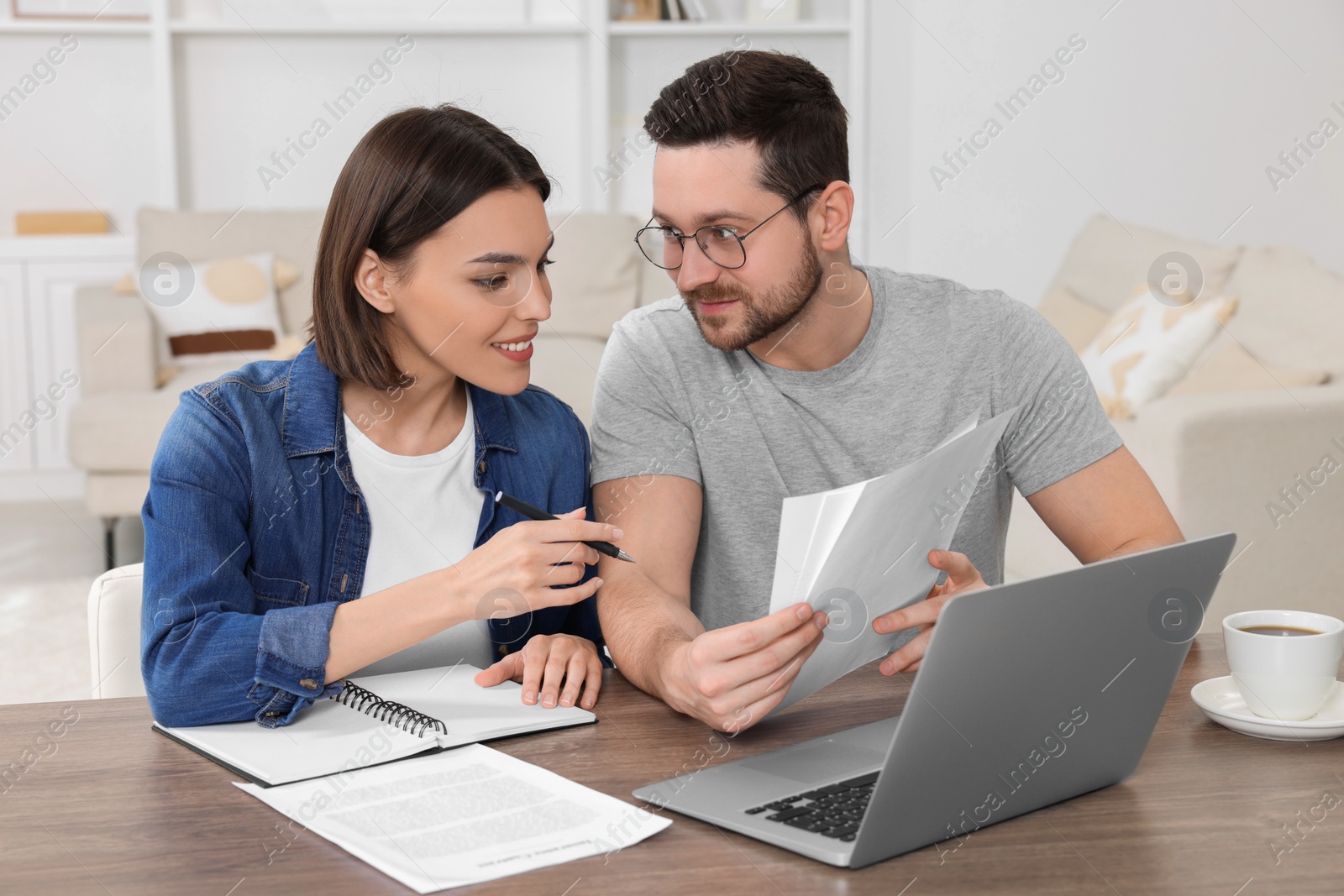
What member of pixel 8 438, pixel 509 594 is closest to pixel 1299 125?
pixel 509 594

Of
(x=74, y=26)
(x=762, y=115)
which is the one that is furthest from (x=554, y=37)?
(x=762, y=115)

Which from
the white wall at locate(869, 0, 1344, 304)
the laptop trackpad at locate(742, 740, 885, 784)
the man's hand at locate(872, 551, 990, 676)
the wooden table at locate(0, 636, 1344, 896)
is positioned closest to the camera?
the wooden table at locate(0, 636, 1344, 896)

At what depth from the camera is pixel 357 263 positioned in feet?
4.38

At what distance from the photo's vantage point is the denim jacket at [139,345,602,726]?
0.98 m

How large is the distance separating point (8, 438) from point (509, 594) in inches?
171

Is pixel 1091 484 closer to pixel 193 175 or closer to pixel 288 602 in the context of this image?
pixel 288 602

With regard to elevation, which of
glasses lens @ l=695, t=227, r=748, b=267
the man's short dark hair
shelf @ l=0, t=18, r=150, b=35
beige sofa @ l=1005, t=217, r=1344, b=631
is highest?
shelf @ l=0, t=18, r=150, b=35

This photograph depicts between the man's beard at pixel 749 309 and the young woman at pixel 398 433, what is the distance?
19cm

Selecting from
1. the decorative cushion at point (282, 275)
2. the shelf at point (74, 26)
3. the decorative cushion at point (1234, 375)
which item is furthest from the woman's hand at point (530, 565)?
the shelf at point (74, 26)

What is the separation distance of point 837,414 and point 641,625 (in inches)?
16.7

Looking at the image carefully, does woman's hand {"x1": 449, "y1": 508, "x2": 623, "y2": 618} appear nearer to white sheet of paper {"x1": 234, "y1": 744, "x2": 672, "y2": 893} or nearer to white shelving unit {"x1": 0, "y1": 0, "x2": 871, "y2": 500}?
white sheet of paper {"x1": 234, "y1": 744, "x2": 672, "y2": 893}

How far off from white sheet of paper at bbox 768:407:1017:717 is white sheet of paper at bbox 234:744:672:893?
218 millimetres

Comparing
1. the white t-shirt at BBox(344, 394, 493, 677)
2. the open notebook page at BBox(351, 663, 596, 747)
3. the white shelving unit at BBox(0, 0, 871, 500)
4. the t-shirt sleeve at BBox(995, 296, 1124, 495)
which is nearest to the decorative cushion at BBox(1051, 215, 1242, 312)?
the white shelving unit at BBox(0, 0, 871, 500)

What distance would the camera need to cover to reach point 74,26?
4547 millimetres
